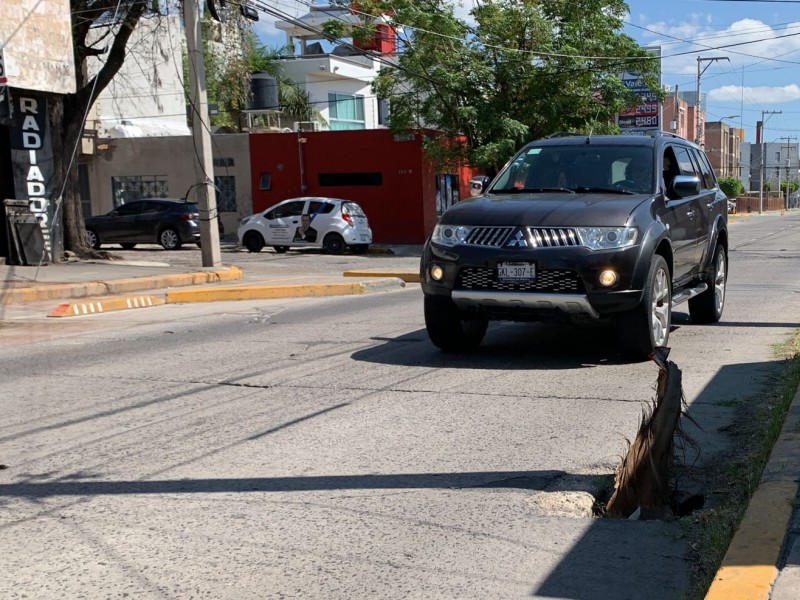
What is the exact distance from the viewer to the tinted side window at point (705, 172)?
10891mm

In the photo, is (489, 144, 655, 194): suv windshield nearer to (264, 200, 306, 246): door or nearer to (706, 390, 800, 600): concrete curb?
(706, 390, 800, 600): concrete curb

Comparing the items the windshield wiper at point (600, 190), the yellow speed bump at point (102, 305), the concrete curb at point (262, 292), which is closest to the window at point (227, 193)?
the concrete curb at point (262, 292)

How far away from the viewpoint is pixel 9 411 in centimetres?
679

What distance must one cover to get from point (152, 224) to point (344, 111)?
21.2 m

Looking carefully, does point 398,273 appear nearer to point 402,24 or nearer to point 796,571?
point 402,24

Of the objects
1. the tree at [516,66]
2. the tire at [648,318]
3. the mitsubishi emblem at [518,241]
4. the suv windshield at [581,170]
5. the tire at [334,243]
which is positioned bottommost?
the tire at [334,243]

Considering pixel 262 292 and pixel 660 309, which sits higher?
pixel 660 309

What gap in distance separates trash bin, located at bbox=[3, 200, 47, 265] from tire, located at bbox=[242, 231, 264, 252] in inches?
403

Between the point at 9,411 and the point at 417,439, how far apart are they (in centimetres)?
302

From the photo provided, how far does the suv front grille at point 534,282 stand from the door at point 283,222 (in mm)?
19842

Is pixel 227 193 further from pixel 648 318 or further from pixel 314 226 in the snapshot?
pixel 648 318

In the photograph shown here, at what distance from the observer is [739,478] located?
16.1ft

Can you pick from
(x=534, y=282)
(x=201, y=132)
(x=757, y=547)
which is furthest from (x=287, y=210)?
(x=757, y=547)

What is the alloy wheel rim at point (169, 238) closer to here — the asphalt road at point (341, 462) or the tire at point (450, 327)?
the asphalt road at point (341, 462)
